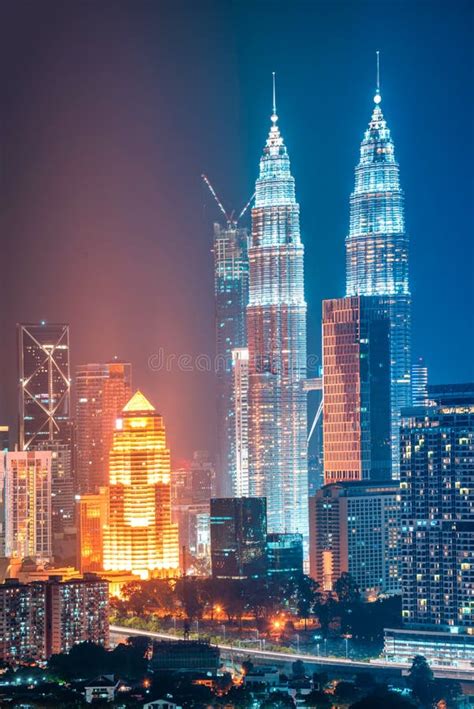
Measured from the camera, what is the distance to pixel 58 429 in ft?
163

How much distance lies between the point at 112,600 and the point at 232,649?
4241 mm

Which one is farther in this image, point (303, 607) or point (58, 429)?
point (58, 429)

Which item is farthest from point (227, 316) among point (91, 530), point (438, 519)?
point (438, 519)

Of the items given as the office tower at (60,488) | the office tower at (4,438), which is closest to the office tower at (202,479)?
the office tower at (60,488)

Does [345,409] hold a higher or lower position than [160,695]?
higher

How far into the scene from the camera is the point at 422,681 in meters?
33.5

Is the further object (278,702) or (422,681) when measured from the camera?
(422,681)

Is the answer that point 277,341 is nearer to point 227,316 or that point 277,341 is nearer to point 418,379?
point 227,316

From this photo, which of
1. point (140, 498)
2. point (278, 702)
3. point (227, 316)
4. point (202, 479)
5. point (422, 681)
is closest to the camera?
point (278, 702)

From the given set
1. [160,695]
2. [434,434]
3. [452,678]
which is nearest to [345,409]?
[434,434]

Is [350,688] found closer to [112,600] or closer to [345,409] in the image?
[112,600]

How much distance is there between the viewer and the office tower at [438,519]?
120 feet

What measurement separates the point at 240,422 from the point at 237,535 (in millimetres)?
6230

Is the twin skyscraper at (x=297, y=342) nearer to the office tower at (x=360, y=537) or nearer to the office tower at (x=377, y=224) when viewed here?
the office tower at (x=377, y=224)
